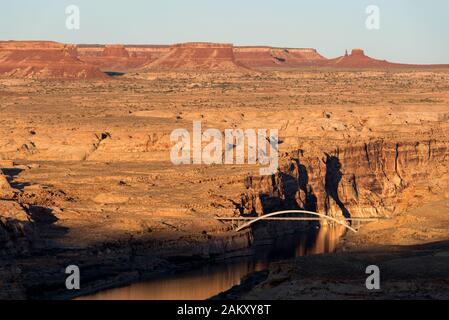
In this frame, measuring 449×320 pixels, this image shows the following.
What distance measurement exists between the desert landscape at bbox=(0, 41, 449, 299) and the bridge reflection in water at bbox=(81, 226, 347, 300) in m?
0.87

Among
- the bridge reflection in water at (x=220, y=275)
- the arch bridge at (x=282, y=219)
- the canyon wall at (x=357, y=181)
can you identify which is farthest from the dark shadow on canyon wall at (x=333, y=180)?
the bridge reflection in water at (x=220, y=275)

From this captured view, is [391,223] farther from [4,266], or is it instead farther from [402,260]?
[4,266]

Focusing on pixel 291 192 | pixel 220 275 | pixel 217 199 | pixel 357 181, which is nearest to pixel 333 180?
pixel 357 181

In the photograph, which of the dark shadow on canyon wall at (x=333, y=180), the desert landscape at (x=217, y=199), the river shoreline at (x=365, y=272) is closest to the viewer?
the river shoreline at (x=365, y=272)

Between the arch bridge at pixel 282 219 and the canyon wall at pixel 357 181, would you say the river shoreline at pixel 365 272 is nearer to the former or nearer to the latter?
the arch bridge at pixel 282 219

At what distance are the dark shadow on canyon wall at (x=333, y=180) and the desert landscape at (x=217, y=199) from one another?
7.9 inches

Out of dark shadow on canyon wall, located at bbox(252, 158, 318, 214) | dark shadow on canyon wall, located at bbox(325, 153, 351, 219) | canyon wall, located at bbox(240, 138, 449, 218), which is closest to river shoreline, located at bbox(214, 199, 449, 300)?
canyon wall, located at bbox(240, 138, 449, 218)

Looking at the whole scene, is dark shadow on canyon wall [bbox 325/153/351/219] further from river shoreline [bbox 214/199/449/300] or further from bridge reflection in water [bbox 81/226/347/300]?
river shoreline [bbox 214/199/449/300]

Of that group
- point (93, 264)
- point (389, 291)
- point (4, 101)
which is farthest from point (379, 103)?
point (389, 291)

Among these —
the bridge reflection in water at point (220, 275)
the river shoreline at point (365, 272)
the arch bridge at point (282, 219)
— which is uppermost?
the river shoreline at point (365, 272)

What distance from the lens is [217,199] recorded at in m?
105

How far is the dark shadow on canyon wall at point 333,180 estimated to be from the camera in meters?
120

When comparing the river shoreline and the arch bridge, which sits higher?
the river shoreline

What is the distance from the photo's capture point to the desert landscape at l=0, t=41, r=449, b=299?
79062 mm
